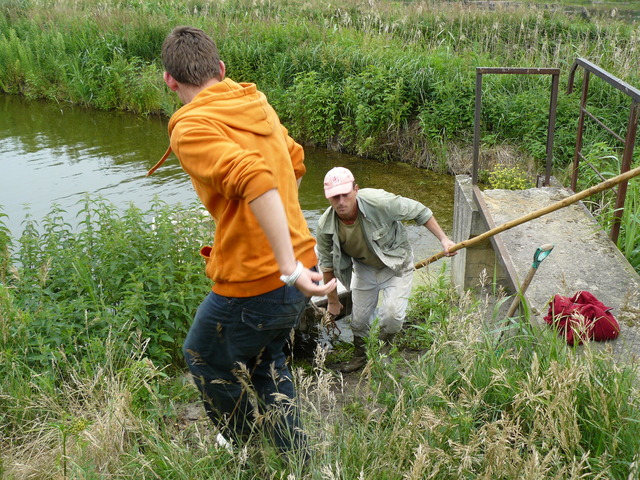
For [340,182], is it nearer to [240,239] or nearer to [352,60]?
[240,239]

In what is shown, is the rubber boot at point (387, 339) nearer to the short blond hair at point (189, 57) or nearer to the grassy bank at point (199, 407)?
the grassy bank at point (199, 407)

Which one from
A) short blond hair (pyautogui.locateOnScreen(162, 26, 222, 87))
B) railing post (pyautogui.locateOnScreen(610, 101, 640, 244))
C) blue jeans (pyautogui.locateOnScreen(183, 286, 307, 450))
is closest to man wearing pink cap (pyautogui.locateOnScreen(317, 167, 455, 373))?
railing post (pyautogui.locateOnScreen(610, 101, 640, 244))

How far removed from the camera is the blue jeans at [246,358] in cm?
277

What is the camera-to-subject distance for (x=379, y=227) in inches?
183

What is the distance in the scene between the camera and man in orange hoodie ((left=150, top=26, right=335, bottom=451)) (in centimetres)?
247

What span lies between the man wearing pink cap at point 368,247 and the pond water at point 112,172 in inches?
89.0

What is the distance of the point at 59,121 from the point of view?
12.9 metres

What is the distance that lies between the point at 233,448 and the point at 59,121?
452 inches

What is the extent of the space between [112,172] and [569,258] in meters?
7.39

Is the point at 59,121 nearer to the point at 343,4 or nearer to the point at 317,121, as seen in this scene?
the point at 317,121

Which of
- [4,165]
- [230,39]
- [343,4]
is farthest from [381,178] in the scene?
[343,4]

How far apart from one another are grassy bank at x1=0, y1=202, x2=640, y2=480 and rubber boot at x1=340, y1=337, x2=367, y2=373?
1.19 ft

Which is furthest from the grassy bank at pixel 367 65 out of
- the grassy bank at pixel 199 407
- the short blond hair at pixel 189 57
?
the short blond hair at pixel 189 57

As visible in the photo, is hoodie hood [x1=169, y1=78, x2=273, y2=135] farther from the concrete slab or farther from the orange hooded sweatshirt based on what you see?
the concrete slab
